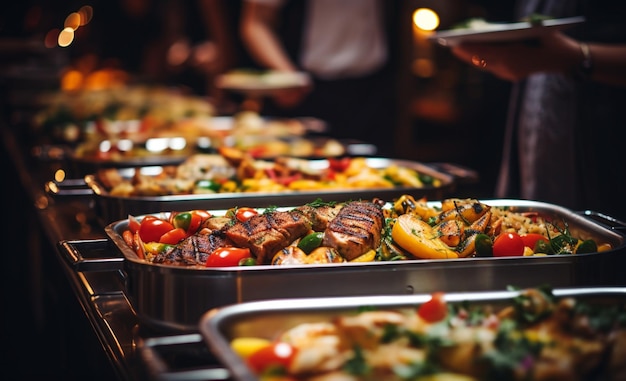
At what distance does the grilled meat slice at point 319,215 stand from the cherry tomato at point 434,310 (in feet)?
1.98

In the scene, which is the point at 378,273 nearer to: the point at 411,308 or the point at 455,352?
the point at 411,308

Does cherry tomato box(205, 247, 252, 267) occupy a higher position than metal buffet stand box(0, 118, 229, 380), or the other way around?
cherry tomato box(205, 247, 252, 267)

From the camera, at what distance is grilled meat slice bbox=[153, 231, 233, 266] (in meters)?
1.80

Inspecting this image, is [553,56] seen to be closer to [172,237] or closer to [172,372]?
[172,237]

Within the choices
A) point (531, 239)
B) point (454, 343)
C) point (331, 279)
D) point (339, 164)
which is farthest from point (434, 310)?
point (339, 164)

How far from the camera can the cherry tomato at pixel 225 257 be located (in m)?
1.78

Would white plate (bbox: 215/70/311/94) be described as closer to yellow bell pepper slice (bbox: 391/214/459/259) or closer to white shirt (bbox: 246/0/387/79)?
white shirt (bbox: 246/0/387/79)

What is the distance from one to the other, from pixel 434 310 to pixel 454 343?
15cm

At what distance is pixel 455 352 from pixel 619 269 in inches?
27.1

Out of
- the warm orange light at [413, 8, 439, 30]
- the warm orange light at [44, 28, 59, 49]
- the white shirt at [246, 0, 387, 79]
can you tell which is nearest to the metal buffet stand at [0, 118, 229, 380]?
the white shirt at [246, 0, 387, 79]

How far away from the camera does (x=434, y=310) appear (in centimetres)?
141

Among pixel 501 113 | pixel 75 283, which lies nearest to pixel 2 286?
pixel 75 283

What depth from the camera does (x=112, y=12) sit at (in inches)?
437

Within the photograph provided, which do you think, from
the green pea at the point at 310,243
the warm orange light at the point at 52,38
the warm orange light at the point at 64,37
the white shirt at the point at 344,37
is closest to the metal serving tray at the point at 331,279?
the green pea at the point at 310,243
